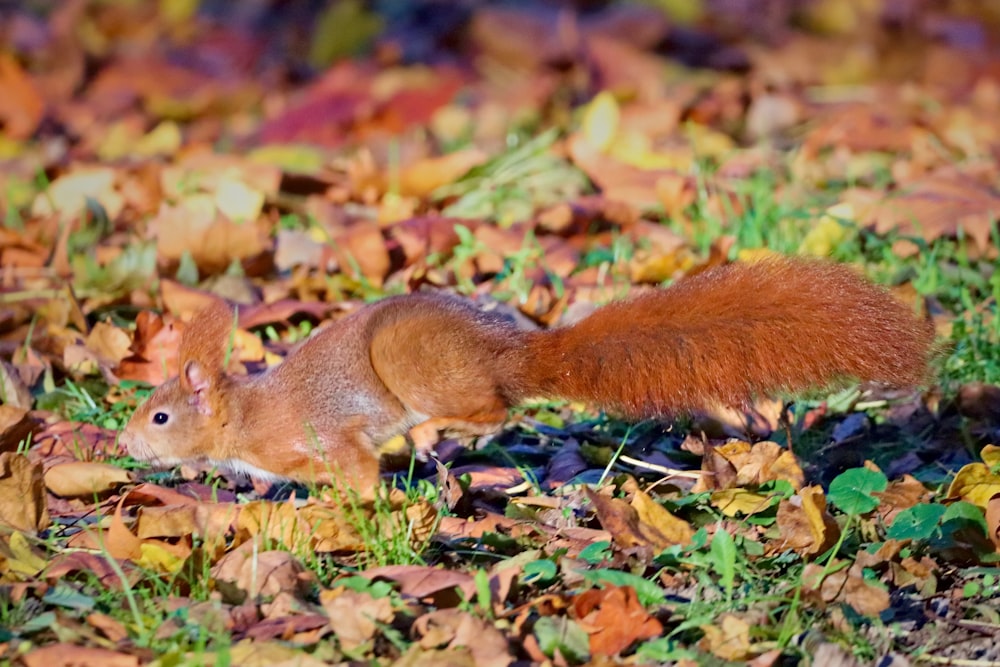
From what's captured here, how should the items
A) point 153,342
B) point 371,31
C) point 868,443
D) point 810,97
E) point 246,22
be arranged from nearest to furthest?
1. point 868,443
2. point 153,342
3. point 810,97
4. point 371,31
5. point 246,22

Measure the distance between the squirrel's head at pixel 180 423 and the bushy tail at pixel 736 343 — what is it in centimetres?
77

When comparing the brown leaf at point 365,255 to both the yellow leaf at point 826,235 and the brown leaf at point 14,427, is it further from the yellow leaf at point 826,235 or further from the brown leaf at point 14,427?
the yellow leaf at point 826,235

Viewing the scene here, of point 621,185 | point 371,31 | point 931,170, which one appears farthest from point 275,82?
point 931,170

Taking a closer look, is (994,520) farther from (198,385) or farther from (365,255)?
(365,255)

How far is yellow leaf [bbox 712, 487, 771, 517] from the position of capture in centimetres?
259

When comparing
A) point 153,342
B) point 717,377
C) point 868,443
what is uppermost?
point 717,377

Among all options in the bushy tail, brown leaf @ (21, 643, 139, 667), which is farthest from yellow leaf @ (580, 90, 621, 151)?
brown leaf @ (21, 643, 139, 667)

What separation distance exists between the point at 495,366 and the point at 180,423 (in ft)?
2.57

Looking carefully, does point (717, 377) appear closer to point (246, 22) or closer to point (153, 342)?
point (153, 342)

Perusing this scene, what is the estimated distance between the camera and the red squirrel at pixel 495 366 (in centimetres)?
234

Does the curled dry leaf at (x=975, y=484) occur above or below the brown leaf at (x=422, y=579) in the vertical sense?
below

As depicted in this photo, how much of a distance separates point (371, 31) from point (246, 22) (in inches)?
45.7

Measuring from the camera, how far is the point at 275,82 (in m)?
7.39

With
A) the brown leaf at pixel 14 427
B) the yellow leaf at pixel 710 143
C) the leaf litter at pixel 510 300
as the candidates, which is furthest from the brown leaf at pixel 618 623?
the yellow leaf at pixel 710 143
